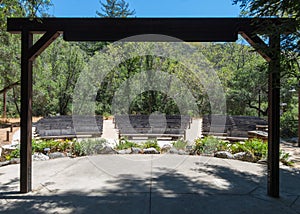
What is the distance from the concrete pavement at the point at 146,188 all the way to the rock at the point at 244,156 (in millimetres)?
292

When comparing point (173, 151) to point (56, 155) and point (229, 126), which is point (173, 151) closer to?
point (56, 155)

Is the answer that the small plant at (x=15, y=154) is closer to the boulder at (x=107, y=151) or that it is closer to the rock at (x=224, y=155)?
the boulder at (x=107, y=151)

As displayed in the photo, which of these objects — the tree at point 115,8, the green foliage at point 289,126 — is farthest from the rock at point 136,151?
the tree at point 115,8

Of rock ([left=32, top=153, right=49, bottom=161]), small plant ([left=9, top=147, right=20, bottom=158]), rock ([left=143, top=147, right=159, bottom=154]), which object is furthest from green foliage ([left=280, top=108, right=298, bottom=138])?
small plant ([left=9, top=147, right=20, bottom=158])

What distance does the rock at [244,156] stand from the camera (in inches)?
207

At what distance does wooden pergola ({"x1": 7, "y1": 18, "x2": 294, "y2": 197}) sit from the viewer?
3.21 metres

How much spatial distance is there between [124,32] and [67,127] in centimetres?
586

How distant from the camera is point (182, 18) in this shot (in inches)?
130

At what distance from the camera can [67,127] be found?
27.5 ft

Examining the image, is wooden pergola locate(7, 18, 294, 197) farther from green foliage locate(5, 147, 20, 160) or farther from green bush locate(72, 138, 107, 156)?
green bush locate(72, 138, 107, 156)

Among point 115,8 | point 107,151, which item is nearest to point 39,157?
point 107,151

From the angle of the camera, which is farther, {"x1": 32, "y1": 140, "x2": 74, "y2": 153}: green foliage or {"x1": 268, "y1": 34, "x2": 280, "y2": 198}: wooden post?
{"x1": 32, "y1": 140, "x2": 74, "y2": 153}: green foliage

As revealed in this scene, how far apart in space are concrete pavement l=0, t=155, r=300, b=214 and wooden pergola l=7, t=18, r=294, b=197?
323mm

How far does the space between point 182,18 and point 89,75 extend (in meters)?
12.4
